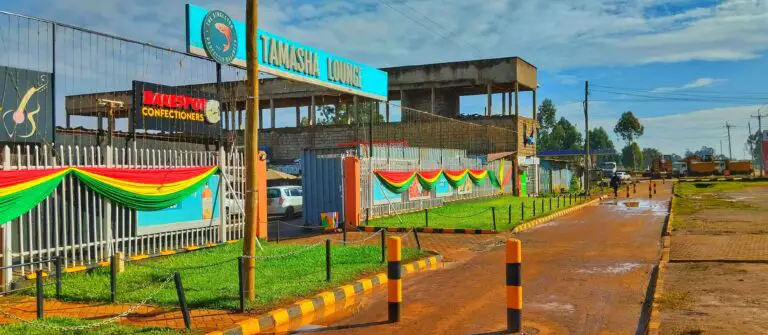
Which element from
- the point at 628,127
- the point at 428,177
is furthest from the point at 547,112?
the point at 428,177

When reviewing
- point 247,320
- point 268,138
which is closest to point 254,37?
point 247,320

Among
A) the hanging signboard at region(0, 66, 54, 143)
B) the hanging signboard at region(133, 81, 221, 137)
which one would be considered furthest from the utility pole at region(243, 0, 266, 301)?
the hanging signboard at region(133, 81, 221, 137)

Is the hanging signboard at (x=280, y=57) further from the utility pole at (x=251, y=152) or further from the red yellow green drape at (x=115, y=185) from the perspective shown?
the utility pole at (x=251, y=152)

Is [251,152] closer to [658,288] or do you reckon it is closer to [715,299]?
[658,288]

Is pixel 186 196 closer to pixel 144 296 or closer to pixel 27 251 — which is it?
pixel 27 251

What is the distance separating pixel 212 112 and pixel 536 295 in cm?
854

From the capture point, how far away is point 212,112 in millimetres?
13844

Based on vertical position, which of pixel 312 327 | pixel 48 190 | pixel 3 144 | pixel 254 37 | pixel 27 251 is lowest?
pixel 312 327

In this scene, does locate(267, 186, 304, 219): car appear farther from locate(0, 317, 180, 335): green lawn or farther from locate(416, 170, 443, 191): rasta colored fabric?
locate(0, 317, 180, 335): green lawn

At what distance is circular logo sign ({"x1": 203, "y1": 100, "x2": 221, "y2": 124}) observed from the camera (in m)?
13.7

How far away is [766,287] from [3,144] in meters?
11.2

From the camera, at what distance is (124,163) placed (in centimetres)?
1100

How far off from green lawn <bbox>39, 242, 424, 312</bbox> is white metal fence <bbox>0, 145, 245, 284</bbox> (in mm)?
458

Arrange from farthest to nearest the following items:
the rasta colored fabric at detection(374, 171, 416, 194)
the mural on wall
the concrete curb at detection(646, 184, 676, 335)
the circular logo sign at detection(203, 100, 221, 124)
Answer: the rasta colored fabric at detection(374, 171, 416, 194) → the circular logo sign at detection(203, 100, 221, 124) → the mural on wall → the concrete curb at detection(646, 184, 676, 335)
